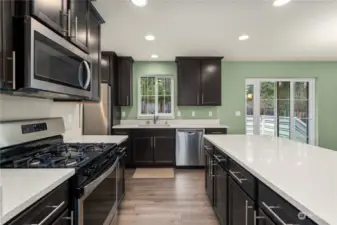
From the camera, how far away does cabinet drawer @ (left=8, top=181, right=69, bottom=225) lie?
1.00 metres

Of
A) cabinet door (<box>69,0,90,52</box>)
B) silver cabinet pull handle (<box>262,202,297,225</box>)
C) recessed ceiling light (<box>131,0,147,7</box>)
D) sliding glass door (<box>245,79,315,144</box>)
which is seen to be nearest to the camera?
silver cabinet pull handle (<box>262,202,297,225</box>)

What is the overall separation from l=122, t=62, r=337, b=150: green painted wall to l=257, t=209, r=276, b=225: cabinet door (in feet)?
15.7

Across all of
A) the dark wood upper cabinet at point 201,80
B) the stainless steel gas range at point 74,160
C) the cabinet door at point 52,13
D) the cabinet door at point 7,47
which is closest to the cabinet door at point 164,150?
the dark wood upper cabinet at point 201,80

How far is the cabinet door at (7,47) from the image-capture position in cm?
126

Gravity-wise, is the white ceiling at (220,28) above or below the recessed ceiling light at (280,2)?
above

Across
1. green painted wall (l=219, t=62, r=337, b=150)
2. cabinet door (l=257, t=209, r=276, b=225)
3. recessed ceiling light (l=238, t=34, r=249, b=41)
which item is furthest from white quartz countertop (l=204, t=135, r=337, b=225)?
green painted wall (l=219, t=62, r=337, b=150)

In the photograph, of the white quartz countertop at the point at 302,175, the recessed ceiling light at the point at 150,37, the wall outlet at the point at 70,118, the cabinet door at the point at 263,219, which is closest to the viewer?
the white quartz countertop at the point at 302,175

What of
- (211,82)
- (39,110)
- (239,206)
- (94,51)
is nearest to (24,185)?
(39,110)

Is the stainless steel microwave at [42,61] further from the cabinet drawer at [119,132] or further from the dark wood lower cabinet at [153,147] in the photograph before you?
the dark wood lower cabinet at [153,147]

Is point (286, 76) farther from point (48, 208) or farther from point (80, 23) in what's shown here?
point (48, 208)

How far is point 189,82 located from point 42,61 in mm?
4442

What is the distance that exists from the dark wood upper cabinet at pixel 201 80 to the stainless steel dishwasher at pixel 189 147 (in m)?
0.74

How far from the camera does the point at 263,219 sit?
4.59 feet

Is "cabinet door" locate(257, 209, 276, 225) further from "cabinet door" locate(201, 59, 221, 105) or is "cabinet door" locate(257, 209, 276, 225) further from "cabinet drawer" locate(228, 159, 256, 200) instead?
"cabinet door" locate(201, 59, 221, 105)
